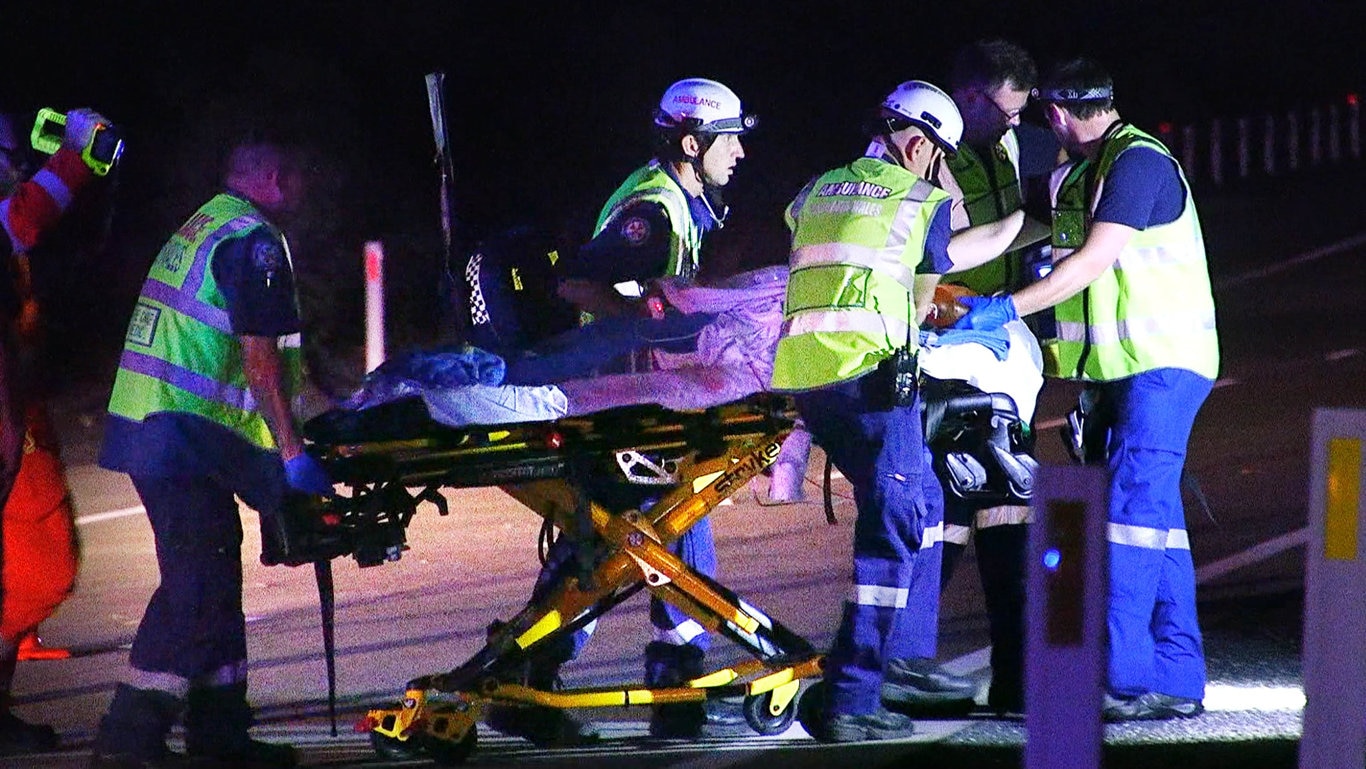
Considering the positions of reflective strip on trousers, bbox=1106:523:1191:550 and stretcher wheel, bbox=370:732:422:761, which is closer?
stretcher wheel, bbox=370:732:422:761

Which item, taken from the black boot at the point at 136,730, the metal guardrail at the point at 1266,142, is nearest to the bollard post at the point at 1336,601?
the black boot at the point at 136,730

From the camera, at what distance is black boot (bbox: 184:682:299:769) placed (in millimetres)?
6773

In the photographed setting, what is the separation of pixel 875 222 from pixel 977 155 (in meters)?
1.50

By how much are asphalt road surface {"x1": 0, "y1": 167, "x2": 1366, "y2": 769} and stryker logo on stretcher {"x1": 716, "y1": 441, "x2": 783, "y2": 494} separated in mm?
788

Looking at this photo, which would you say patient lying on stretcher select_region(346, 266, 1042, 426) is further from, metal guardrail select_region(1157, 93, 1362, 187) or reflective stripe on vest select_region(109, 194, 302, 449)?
metal guardrail select_region(1157, 93, 1362, 187)

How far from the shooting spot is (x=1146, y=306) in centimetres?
735

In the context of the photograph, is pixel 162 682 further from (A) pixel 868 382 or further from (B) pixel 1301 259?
(B) pixel 1301 259

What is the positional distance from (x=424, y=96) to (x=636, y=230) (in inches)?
718

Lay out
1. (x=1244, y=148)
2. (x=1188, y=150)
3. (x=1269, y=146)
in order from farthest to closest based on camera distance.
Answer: (x=1269, y=146), (x=1244, y=148), (x=1188, y=150)

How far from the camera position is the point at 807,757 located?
22.3 ft

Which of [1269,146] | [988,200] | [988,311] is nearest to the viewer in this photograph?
[988,311]

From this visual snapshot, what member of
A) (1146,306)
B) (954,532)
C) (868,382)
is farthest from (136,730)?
(1146,306)

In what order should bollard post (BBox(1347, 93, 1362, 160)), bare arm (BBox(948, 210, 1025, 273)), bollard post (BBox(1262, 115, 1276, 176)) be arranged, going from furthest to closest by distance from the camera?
bollard post (BBox(1347, 93, 1362, 160)), bollard post (BBox(1262, 115, 1276, 176)), bare arm (BBox(948, 210, 1025, 273))

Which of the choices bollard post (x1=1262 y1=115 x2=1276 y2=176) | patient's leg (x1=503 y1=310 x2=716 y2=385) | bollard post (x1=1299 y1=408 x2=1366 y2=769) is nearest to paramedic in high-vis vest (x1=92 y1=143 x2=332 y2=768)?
patient's leg (x1=503 y1=310 x2=716 y2=385)
